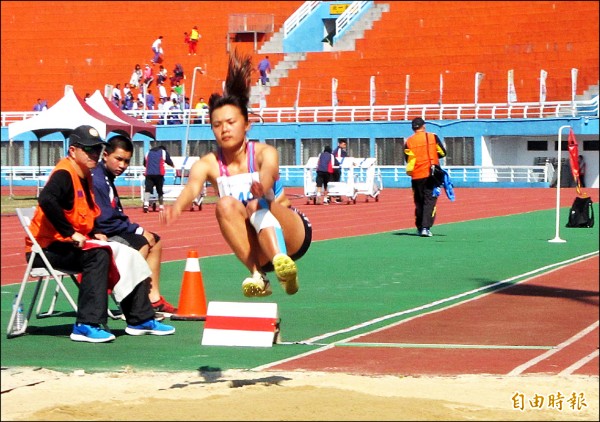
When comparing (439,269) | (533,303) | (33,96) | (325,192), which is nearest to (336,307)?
(533,303)

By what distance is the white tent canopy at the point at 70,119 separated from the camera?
1448 cm

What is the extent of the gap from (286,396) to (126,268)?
2813 mm

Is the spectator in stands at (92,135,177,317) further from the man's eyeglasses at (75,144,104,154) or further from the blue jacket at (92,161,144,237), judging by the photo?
the man's eyeglasses at (75,144,104,154)

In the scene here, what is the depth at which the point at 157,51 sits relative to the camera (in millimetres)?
18391

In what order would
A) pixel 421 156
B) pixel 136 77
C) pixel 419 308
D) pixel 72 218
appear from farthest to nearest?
1. pixel 421 156
2. pixel 136 77
3. pixel 419 308
4. pixel 72 218

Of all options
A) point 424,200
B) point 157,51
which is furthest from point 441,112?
point 157,51

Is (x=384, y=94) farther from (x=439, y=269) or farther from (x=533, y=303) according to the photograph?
(x=533, y=303)

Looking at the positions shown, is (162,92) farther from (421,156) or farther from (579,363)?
(579,363)

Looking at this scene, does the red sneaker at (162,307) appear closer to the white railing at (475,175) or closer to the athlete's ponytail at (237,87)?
the athlete's ponytail at (237,87)

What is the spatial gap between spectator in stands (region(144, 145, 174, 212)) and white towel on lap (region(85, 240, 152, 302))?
40.4 ft

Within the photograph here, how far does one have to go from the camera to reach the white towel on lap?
10.4m

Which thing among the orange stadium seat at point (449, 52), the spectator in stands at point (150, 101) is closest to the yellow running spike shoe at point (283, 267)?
the spectator in stands at point (150, 101)

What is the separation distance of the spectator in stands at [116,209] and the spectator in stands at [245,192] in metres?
2.81

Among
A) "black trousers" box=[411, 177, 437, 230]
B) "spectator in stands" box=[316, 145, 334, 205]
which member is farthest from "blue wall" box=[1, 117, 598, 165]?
"black trousers" box=[411, 177, 437, 230]
